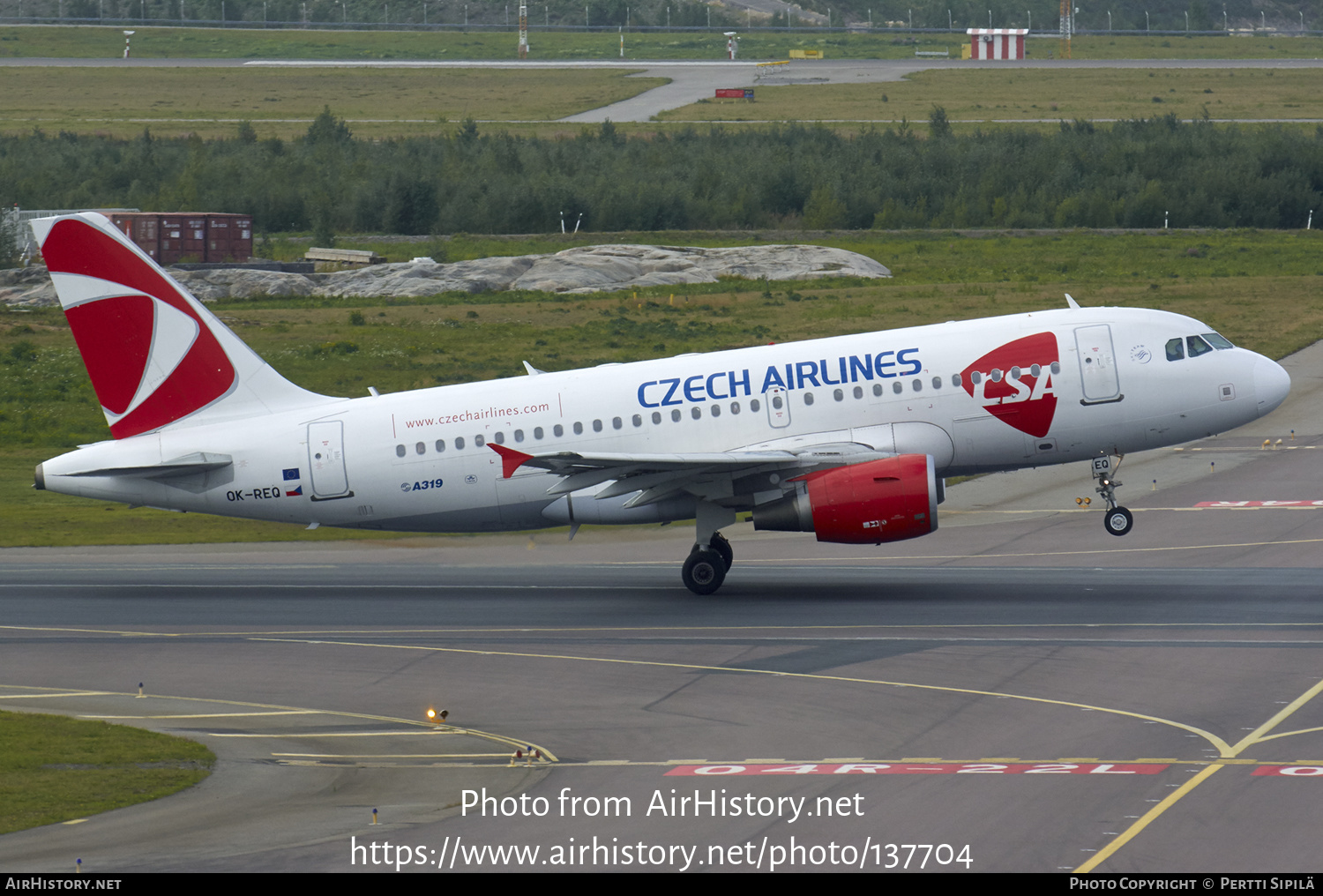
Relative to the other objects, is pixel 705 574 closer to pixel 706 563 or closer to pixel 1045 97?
pixel 706 563

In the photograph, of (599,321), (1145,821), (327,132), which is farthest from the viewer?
(327,132)

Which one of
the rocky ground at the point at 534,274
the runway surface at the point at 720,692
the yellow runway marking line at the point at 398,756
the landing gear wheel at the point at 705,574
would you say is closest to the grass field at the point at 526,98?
the rocky ground at the point at 534,274

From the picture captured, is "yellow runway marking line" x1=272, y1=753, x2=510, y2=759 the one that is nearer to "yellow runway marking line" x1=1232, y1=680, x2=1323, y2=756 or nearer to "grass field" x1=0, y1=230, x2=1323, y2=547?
"yellow runway marking line" x1=1232, y1=680, x2=1323, y2=756

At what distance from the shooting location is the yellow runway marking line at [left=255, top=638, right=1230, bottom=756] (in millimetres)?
23094

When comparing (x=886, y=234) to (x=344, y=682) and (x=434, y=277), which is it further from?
(x=344, y=682)

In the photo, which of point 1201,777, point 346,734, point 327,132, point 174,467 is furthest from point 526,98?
point 1201,777

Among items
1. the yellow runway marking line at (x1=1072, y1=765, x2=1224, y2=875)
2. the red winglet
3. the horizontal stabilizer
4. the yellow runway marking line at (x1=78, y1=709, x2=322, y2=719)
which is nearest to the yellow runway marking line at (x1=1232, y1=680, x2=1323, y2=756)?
the yellow runway marking line at (x1=1072, y1=765, x2=1224, y2=875)

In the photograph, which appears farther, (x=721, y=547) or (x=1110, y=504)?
(x=721, y=547)

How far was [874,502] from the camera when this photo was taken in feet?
104

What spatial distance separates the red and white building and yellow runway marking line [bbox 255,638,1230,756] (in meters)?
177

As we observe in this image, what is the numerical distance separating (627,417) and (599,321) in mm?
37807

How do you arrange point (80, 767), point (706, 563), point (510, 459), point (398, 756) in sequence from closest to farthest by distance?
point (80, 767)
point (398, 756)
point (510, 459)
point (706, 563)

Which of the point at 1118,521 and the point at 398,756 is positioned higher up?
the point at 1118,521
